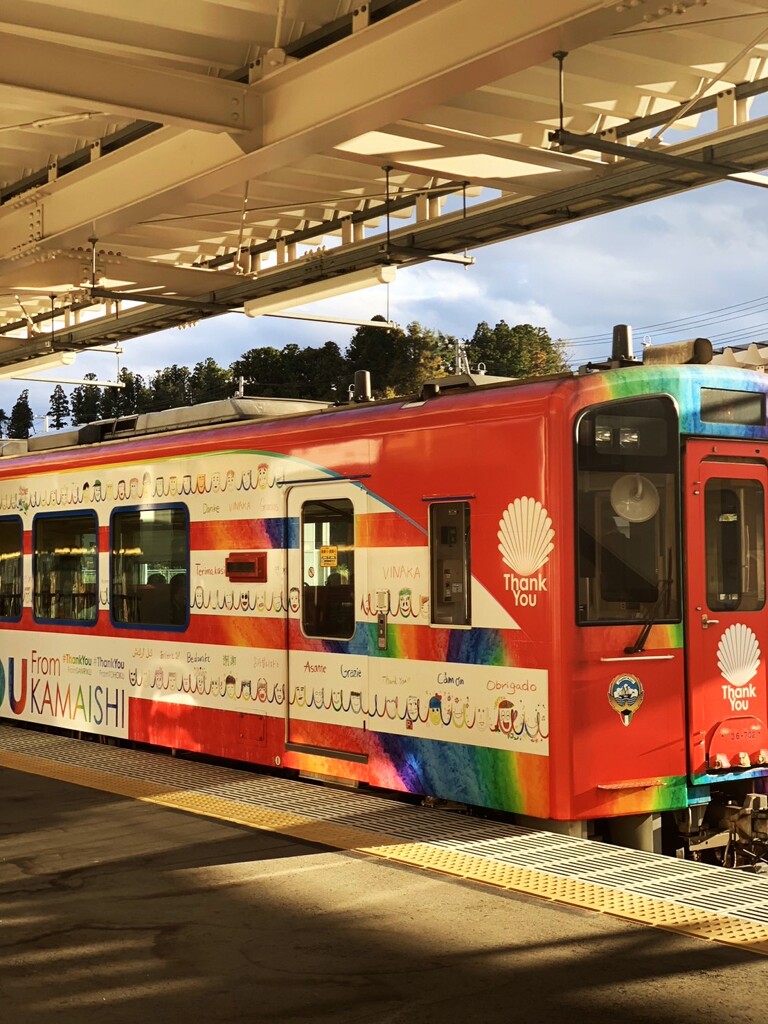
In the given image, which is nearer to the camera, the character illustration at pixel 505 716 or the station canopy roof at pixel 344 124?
the character illustration at pixel 505 716

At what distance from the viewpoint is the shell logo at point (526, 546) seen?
7645 mm

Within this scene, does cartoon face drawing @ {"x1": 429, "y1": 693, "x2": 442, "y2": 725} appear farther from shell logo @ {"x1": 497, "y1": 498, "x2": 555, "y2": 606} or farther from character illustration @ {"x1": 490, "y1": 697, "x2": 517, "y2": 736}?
shell logo @ {"x1": 497, "y1": 498, "x2": 555, "y2": 606}

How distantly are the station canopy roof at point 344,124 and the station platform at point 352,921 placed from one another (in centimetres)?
450

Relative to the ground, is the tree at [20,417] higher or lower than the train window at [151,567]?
higher

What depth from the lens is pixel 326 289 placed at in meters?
13.0

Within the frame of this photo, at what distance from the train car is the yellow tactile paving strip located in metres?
0.23

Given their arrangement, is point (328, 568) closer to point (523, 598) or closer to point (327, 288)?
point (523, 598)

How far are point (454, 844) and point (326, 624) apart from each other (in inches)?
87.6

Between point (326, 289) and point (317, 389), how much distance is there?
4798cm

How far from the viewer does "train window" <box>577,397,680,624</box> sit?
7.67 meters

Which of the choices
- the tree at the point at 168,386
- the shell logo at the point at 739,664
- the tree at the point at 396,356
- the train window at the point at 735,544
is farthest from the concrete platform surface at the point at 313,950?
the tree at the point at 168,386

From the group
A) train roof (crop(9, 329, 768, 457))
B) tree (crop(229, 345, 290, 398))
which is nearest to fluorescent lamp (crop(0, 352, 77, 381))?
train roof (crop(9, 329, 768, 457))

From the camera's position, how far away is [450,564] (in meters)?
8.30

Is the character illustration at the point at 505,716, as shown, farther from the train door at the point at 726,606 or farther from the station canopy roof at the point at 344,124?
the station canopy roof at the point at 344,124
